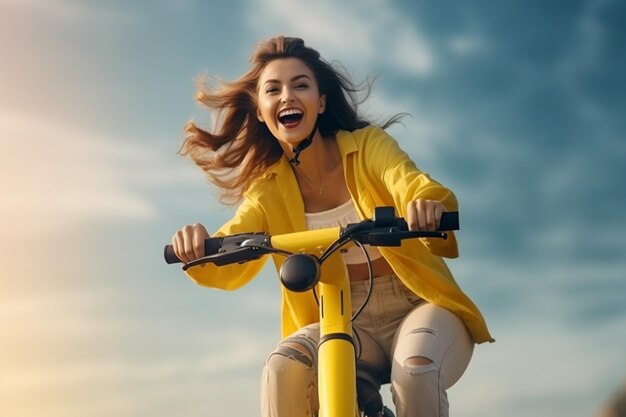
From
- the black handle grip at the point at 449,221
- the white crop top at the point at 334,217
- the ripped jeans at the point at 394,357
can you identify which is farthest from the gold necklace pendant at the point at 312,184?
the black handle grip at the point at 449,221

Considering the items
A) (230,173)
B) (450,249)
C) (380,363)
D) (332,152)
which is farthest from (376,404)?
(230,173)

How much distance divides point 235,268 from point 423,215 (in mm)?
1295

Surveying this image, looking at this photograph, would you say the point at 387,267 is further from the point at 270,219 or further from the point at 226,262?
the point at 226,262

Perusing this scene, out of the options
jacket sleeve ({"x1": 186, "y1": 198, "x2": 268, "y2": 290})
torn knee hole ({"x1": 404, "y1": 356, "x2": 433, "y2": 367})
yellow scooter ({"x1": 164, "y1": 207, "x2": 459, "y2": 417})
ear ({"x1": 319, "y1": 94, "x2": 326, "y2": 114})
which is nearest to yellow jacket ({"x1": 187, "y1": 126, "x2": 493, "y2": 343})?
jacket sleeve ({"x1": 186, "y1": 198, "x2": 268, "y2": 290})

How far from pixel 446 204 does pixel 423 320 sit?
2.11 ft

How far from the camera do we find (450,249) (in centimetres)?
365

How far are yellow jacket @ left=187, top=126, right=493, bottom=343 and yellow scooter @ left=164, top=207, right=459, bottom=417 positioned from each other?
34cm

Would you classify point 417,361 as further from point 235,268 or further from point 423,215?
point 235,268

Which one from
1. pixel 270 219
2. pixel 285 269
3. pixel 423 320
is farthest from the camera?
pixel 270 219

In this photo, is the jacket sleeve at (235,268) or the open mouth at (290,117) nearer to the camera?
the jacket sleeve at (235,268)

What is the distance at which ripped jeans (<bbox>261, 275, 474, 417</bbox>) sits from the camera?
3.61m

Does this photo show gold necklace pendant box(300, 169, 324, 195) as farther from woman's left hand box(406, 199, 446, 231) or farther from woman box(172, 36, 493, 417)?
woman's left hand box(406, 199, 446, 231)

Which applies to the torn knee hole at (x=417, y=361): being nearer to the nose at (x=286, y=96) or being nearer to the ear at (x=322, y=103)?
the nose at (x=286, y=96)

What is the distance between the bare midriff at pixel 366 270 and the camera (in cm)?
429
